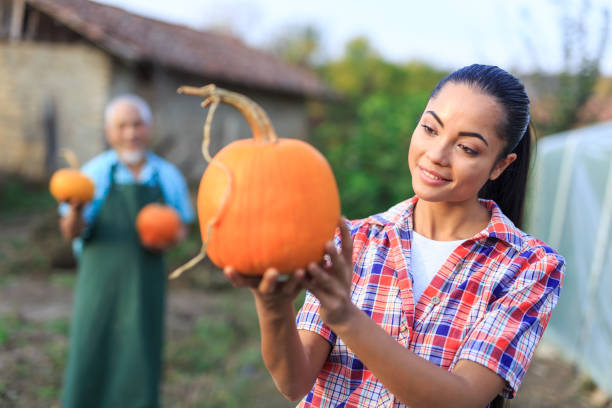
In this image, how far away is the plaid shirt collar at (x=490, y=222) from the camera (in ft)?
→ 5.05

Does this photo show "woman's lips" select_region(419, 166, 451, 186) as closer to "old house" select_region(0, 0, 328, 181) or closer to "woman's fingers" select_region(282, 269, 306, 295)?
"woman's fingers" select_region(282, 269, 306, 295)

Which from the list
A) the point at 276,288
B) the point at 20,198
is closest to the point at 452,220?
the point at 276,288

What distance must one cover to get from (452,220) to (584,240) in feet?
18.1

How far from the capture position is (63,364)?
501cm

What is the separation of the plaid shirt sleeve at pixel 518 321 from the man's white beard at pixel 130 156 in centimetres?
329

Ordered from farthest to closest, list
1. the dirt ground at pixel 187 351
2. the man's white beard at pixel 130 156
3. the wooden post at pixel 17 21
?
the wooden post at pixel 17 21 < the dirt ground at pixel 187 351 < the man's white beard at pixel 130 156

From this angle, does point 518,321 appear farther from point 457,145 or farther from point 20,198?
point 20,198

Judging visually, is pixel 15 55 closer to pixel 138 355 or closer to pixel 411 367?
pixel 138 355

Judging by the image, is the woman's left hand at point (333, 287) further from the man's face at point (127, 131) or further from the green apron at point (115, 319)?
the man's face at point (127, 131)

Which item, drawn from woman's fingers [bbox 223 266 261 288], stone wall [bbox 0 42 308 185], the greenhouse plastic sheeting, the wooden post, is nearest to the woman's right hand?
woman's fingers [bbox 223 266 261 288]

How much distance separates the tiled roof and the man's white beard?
3.24 meters

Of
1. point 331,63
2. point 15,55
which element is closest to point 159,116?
point 15,55

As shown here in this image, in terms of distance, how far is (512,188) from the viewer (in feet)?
6.11

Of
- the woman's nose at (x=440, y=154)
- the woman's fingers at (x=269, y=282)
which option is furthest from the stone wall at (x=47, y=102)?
the woman's fingers at (x=269, y=282)
